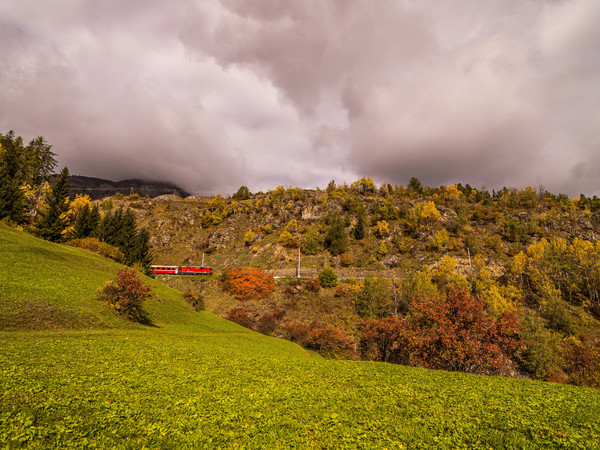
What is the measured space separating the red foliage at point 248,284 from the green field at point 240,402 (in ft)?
192

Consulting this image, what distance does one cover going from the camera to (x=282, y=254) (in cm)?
10612

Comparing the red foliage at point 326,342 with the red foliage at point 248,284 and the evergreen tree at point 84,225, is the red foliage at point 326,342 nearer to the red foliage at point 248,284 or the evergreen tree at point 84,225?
the red foliage at point 248,284

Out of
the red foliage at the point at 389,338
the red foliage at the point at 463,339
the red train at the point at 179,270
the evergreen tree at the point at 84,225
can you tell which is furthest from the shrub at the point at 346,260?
the evergreen tree at the point at 84,225

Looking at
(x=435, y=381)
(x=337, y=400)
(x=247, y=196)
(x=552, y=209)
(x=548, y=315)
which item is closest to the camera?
(x=337, y=400)

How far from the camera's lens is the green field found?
771 centimetres

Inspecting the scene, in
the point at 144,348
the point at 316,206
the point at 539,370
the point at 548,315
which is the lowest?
the point at 539,370

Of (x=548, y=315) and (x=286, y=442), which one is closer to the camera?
(x=286, y=442)

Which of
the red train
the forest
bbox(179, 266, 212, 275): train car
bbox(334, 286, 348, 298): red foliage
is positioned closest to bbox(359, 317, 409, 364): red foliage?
the forest

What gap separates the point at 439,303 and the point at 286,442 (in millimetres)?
25461

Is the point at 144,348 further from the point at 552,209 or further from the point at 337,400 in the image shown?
the point at 552,209

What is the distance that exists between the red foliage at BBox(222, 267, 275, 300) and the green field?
192ft

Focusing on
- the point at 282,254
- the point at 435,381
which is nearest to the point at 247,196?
the point at 282,254

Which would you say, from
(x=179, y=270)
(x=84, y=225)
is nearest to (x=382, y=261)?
(x=179, y=270)

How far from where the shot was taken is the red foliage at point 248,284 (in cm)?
7606
